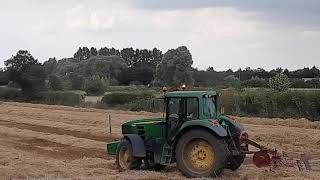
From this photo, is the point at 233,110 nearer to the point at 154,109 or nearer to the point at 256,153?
the point at 154,109

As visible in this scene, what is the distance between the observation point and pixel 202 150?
40.7ft

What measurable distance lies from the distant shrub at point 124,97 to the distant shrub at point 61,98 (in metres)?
4.58

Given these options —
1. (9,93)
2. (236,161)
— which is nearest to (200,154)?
(236,161)

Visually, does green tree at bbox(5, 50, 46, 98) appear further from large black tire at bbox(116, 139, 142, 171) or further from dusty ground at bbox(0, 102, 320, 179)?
large black tire at bbox(116, 139, 142, 171)

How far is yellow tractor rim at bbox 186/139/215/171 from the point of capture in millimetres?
12273

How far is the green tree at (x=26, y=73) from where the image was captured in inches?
2392

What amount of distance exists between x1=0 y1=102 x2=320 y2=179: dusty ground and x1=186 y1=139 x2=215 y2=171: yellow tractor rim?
0.47 metres

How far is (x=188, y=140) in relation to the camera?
1241 cm

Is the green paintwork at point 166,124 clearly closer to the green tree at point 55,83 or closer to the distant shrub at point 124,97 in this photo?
the distant shrub at point 124,97

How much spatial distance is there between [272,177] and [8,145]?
11854 millimetres

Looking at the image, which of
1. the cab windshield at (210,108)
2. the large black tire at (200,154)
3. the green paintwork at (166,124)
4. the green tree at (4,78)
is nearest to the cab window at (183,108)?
the green paintwork at (166,124)

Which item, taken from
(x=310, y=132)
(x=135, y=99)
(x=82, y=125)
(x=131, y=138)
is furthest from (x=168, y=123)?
(x=135, y=99)

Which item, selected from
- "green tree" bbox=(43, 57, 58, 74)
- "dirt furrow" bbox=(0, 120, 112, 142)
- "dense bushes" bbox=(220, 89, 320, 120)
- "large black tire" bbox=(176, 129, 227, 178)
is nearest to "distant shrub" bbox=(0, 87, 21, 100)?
"green tree" bbox=(43, 57, 58, 74)

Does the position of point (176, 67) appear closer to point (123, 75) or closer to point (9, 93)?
point (9, 93)
